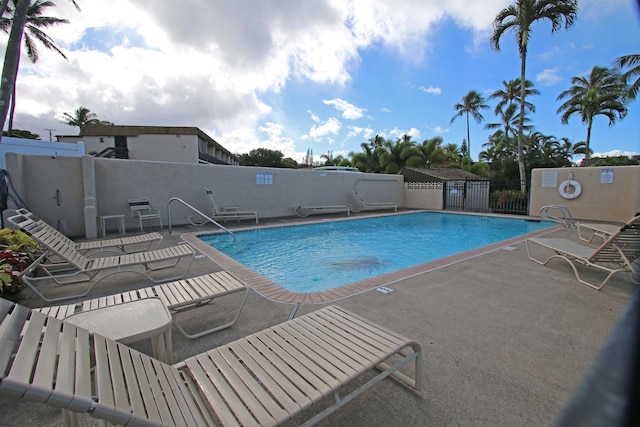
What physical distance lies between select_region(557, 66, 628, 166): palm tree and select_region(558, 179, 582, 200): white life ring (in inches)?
349

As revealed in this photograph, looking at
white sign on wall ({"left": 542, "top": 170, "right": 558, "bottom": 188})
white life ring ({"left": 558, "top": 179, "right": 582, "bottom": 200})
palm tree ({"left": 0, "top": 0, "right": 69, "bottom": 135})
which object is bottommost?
white life ring ({"left": 558, "top": 179, "right": 582, "bottom": 200})

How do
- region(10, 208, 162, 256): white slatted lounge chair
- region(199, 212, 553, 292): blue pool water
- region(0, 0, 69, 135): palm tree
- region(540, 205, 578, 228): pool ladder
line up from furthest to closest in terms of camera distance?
region(0, 0, 69, 135): palm tree
region(540, 205, 578, 228): pool ladder
region(199, 212, 553, 292): blue pool water
region(10, 208, 162, 256): white slatted lounge chair

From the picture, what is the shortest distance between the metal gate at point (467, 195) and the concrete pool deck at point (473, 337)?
1127cm

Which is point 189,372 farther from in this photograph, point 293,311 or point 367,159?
point 367,159

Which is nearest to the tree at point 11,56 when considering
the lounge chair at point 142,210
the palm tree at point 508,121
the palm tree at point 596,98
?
the lounge chair at point 142,210

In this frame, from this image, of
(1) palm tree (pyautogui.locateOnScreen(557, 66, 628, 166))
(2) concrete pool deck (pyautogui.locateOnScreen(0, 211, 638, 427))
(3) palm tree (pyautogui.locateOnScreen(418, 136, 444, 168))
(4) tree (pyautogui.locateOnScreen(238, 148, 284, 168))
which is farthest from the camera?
(4) tree (pyautogui.locateOnScreen(238, 148, 284, 168))

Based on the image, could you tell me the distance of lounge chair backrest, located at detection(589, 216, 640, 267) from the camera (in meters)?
3.40

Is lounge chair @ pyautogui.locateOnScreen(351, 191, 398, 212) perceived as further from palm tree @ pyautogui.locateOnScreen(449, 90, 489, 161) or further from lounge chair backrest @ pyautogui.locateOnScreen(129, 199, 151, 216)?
palm tree @ pyautogui.locateOnScreen(449, 90, 489, 161)

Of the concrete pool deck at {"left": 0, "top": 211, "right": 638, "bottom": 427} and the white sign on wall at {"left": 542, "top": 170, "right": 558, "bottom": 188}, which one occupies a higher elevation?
the white sign on wall at {"left": 542, "top": 170, "right": 558, "bottom": 188}

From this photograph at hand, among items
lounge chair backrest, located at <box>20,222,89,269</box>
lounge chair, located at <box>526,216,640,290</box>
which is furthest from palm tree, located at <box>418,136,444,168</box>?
lounge chair backrest, located at <box>20,222,89,269</box>

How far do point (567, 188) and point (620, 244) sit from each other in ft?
31.9

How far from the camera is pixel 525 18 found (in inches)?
508

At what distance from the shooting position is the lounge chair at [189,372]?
1.08 meters

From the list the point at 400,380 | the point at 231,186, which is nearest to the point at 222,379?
the point at 400,380
